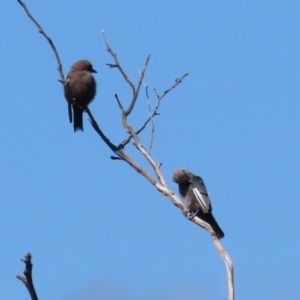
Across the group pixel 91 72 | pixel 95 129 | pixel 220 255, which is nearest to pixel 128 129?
pixel 95 129

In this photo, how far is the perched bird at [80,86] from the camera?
9781 mm

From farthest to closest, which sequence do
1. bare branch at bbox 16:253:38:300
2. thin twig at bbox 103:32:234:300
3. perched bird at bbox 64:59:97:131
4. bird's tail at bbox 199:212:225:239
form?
perched bird at bbox 64:59:97:131
bird's tail at bbox 199:212:225:239
thin twig at bbox 103:32:234:300
bare branch at bbox 16:253:38:300

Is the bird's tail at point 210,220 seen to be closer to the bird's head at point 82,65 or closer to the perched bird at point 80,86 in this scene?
the perched bird at point 80,86

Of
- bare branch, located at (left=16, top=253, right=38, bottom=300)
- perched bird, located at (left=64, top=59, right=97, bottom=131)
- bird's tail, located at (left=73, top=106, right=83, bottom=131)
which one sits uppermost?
perched bird, located at (left=64, top=59, right=97, bottom=131)

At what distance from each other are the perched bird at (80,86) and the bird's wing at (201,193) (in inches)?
91.9

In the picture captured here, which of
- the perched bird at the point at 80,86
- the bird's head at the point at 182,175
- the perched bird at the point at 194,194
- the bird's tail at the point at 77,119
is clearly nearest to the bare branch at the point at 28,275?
the perched bird at the point at 194,194

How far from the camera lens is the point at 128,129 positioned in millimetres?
5715

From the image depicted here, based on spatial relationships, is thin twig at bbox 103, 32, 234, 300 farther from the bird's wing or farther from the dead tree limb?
the bird's wing

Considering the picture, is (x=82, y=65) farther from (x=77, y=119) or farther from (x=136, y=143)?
(x=136, y=143)

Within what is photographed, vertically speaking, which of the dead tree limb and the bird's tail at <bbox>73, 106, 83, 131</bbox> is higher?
the bird's tail at <bbox>73, 106, 83, 131</bbox>

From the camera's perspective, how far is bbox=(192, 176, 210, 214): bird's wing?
7321 millimetres

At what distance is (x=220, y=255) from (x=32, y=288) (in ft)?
7.70

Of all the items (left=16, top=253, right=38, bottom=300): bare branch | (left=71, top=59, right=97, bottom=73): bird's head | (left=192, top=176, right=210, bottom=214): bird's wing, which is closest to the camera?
(left=16, top=253, right=38, bottom=300): bare branch

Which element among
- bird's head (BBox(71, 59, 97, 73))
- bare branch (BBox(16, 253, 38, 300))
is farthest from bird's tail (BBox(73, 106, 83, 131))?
bare branch (BBox(16, 253, 38, 300))
